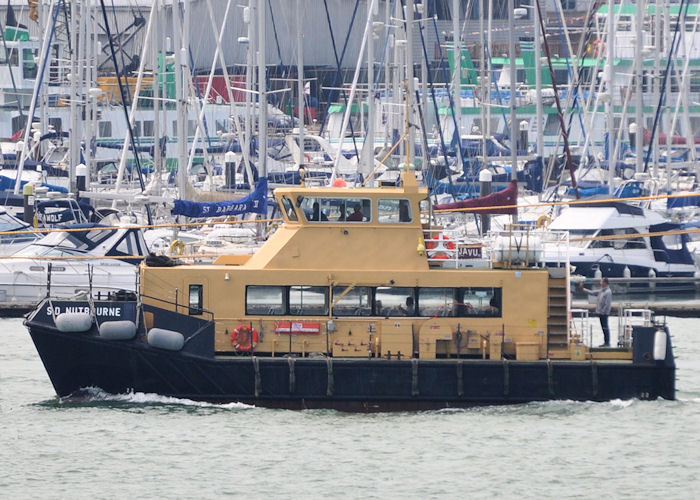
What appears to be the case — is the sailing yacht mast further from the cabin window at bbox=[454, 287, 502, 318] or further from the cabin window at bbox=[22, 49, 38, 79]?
the cabin window at bbox=[22, 49, 38, 79]

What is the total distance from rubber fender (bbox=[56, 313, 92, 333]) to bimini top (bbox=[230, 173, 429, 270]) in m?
2.63

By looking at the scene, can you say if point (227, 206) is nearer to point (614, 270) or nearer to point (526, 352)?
point (614, 270)

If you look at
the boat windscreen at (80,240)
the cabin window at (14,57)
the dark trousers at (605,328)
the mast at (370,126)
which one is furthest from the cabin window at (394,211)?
the cabin window at (14,57)

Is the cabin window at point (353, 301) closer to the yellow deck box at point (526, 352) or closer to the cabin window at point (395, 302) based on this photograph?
the cabin window at point (395, 302)

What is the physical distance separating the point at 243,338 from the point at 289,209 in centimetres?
205

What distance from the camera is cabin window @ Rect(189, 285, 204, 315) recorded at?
20.7m

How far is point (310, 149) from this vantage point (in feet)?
179

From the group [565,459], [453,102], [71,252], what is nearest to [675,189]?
Result: [453,102]

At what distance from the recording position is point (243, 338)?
20.7 m

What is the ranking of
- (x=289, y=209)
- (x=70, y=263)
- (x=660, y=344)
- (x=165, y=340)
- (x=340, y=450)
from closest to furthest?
(x=340, y=450) < (x=165, y=340) < (x=660, y=344) < (x=289, y=209) < (x=70, y=263)

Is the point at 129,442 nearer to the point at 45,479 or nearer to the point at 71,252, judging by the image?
the point at 45,479

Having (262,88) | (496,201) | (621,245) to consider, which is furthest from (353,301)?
(621,245)

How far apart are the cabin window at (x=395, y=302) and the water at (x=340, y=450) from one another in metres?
1.52

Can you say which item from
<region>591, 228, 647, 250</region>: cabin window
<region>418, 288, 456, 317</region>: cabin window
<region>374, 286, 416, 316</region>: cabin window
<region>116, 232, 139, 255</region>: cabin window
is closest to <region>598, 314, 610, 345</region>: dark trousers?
<region>418, 288, 456, 317</region>: cabin window
